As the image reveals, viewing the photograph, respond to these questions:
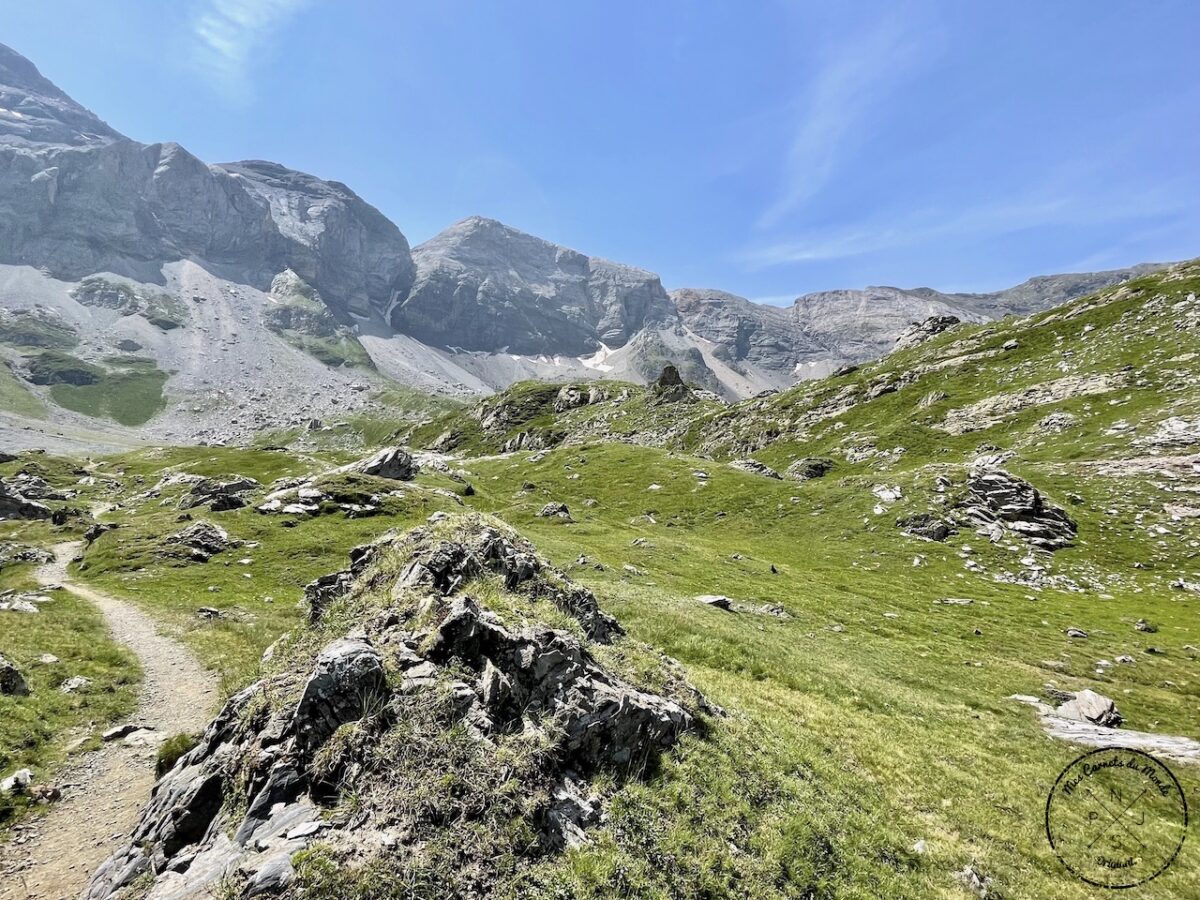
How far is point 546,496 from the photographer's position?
9600 cm

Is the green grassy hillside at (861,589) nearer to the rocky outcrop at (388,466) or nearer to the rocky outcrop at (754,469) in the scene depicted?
the rocky outcrop at (388,466)

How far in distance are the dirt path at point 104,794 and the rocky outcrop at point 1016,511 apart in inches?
2781

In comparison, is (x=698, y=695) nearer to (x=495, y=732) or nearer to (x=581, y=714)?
(x=581, y=714)

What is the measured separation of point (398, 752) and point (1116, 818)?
25014 mm

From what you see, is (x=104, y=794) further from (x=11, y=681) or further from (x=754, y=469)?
(x=754, y=469)

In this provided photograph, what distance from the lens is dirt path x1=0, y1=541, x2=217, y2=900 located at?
42.2 feet

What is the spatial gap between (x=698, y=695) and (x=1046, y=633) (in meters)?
37.1

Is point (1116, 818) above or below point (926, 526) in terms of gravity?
below

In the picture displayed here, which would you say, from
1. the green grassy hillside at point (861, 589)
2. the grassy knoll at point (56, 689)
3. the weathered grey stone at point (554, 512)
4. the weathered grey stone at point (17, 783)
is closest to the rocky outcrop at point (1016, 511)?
the green grassy hillside at point (861, 589)

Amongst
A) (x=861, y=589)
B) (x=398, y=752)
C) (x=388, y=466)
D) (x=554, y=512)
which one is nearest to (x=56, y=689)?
(x=398, y=752)

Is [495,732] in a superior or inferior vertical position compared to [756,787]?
superior

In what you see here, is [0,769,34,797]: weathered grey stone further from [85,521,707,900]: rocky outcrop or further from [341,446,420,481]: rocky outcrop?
[341,446,420,481]: rocky outcrop

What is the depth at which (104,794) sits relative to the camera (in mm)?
16359

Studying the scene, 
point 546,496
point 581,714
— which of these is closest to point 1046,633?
point 581,714
